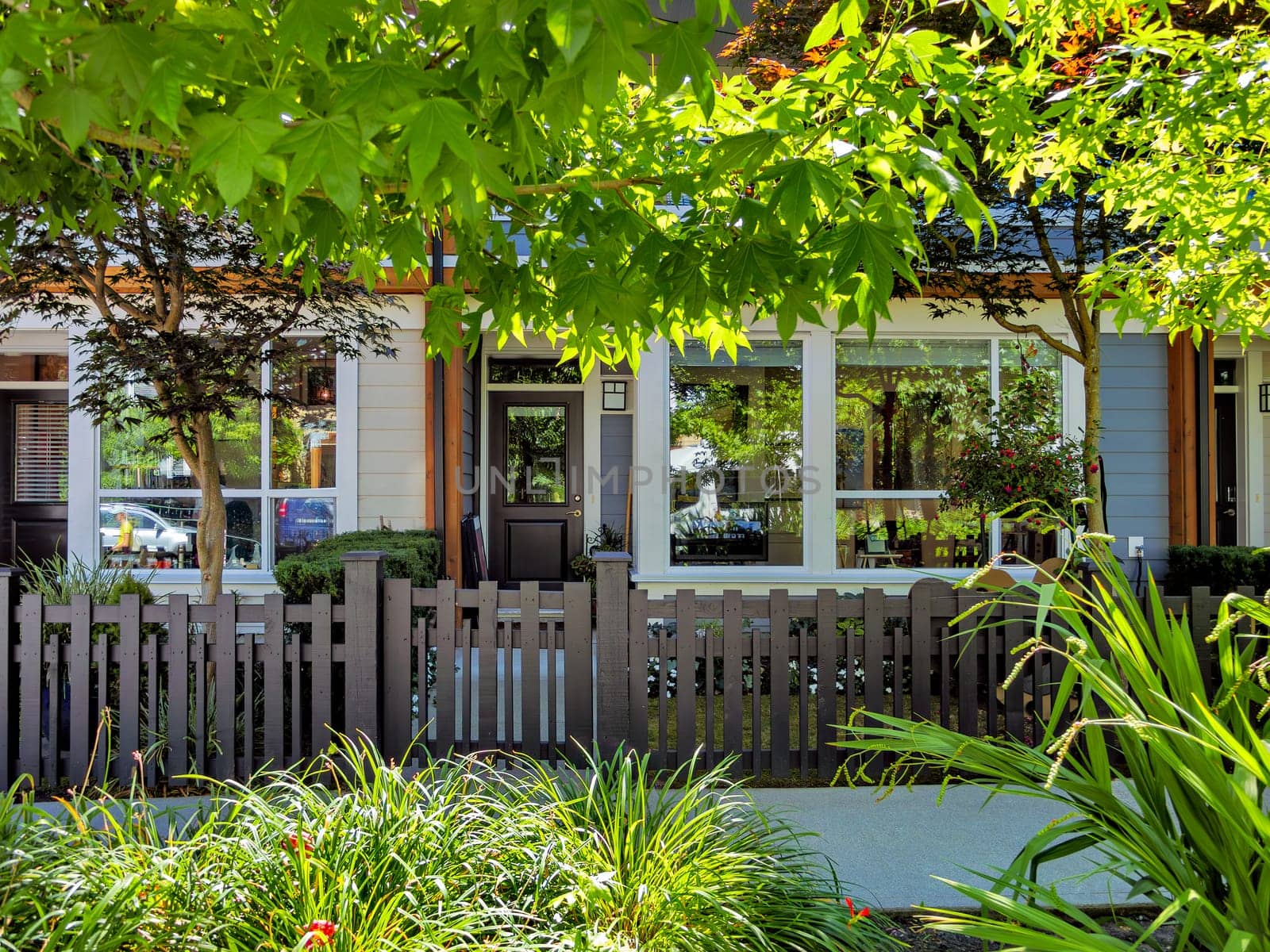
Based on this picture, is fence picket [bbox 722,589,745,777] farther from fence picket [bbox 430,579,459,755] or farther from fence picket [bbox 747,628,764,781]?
fence picket [bbox 430,579,459,755]

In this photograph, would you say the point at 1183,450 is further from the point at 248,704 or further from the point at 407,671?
the point at 248,704

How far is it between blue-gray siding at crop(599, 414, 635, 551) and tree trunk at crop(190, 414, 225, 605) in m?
5.40

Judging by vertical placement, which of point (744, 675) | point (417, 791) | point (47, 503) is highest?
point (47, 503)

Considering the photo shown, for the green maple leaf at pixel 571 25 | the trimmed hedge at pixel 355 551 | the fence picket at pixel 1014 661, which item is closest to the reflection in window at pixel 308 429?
the trimmed hedge at pixel 355 551

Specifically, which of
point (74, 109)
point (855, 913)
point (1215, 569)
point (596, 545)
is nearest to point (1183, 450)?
point (1215, 569)

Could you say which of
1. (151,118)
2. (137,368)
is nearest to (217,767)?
(137,368)

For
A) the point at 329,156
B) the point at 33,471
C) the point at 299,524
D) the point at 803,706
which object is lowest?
the point at 803,706

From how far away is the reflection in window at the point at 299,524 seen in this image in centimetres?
789

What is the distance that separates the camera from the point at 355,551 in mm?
5590

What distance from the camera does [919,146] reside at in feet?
7.09

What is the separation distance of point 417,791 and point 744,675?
3.67 meters

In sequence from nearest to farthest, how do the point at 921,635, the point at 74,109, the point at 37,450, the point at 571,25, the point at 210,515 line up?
the point at 571,25, the point at 74,109, the point at 921,635, the point at 210,515, the point at 37,450

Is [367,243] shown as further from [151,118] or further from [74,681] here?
[74,681]

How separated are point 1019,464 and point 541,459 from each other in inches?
215
